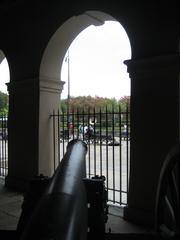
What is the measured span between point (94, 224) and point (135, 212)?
2869 millimetres

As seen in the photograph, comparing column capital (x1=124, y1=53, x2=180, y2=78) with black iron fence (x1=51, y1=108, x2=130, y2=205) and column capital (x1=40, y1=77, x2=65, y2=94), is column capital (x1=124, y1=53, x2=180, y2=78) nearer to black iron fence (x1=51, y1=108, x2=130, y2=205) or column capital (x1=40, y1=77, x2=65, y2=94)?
black iron fence (x1=51, y1=108, x2=130, y2=205)

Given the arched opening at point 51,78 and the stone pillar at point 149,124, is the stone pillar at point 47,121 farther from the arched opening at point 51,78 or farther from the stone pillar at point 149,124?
the stone pillar at point 149,124

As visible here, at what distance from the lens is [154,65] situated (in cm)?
549

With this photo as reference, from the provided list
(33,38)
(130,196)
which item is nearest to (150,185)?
(130,196)

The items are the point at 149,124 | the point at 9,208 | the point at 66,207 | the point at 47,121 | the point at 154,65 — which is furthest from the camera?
the point at 47,121

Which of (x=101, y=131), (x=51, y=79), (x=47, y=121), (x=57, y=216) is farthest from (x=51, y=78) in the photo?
(x=57, y=216)

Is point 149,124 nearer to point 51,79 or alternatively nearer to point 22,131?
point 51,79

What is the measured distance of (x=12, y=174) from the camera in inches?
340

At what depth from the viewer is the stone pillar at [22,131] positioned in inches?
315

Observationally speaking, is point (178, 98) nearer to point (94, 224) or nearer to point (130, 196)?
point (130, 196)

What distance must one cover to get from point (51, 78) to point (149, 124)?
3213 millimetres

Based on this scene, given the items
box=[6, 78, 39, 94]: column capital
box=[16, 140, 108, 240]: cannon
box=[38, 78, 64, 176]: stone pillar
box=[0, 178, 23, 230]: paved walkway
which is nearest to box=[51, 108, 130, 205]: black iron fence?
box=[38, 78, 64, 176]: stone pillar

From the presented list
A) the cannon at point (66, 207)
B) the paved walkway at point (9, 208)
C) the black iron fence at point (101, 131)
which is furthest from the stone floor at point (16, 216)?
the cannon at point (66, 207)

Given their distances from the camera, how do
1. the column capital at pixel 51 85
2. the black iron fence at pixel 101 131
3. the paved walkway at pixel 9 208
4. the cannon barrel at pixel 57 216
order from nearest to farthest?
the cannon barrel at pixel 57 216, the paved walkway at pixel 9 208, the black iron fence at pixel 101 131, the column capital at pixel 51 85
